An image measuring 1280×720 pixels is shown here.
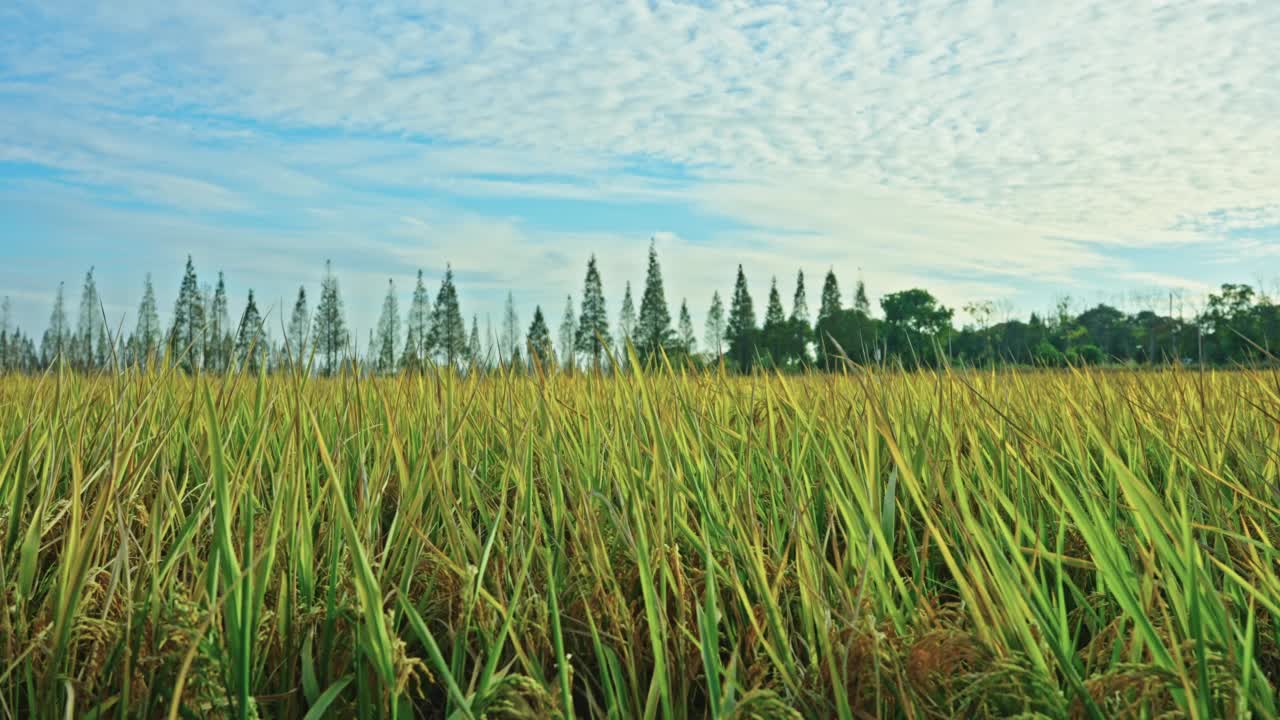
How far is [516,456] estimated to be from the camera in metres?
1.65

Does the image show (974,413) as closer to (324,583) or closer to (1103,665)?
(1103,665)

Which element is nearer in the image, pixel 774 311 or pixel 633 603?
pixel 633 603

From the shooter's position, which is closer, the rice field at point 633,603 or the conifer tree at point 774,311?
the rice field at point 633,603

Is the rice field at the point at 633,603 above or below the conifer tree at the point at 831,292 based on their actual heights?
below

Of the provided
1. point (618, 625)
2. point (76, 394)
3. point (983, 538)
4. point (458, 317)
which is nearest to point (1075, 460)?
point (983, 538)

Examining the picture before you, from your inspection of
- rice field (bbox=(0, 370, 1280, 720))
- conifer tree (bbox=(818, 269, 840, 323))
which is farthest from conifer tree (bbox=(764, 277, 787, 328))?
rice field (bbox=(0, 370, 1280, 720))

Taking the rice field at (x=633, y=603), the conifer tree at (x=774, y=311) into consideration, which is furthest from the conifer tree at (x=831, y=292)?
the rice field at (x=633, y=603)

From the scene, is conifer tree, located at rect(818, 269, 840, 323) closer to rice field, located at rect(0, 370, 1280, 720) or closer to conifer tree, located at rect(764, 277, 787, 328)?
conifer tree, located at rect(764, 277, 787, 328)

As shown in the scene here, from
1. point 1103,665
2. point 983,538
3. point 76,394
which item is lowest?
point 1103,665

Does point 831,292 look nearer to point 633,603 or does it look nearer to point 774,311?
point 774,311

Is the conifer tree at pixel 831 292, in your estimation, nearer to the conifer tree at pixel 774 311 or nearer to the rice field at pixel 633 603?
the conifer tree at pixel 774 311

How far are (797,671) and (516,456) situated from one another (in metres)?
0.77

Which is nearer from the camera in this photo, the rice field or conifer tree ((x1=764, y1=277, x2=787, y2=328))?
the rice field

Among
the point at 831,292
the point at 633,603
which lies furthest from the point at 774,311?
the point at 633,603
